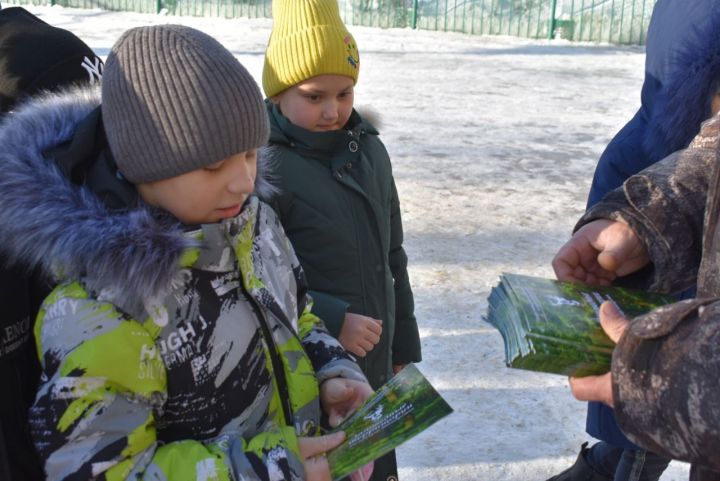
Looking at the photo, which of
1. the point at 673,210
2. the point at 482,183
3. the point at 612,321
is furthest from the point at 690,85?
the point at 482,183

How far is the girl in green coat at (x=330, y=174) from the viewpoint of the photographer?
8.50ft

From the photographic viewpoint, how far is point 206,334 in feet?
5.38

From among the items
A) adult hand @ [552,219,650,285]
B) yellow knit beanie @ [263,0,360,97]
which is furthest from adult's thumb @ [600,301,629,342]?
yellow knit beanie @ [263,0,360,97]

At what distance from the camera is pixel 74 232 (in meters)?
1.56

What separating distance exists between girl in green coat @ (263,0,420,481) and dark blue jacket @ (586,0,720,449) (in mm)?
808

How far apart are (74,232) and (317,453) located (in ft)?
1.95

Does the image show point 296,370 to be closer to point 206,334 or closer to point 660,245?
point 206,334

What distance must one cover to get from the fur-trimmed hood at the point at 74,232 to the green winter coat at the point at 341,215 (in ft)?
3.02

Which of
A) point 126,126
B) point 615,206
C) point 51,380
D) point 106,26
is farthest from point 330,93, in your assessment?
point 106,26

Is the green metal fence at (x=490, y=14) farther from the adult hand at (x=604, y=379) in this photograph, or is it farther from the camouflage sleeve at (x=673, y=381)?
the camouflage sleeve at (x=673, y=381)

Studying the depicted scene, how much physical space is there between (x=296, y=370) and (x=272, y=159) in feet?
3.00

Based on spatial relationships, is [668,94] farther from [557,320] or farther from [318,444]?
[318,444]

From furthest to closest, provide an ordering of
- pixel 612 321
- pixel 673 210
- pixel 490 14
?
pixel 490 14, pixel 673 210, pixel 612 321

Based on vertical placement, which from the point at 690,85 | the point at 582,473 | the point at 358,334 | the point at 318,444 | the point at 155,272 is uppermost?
the point at 690,85
